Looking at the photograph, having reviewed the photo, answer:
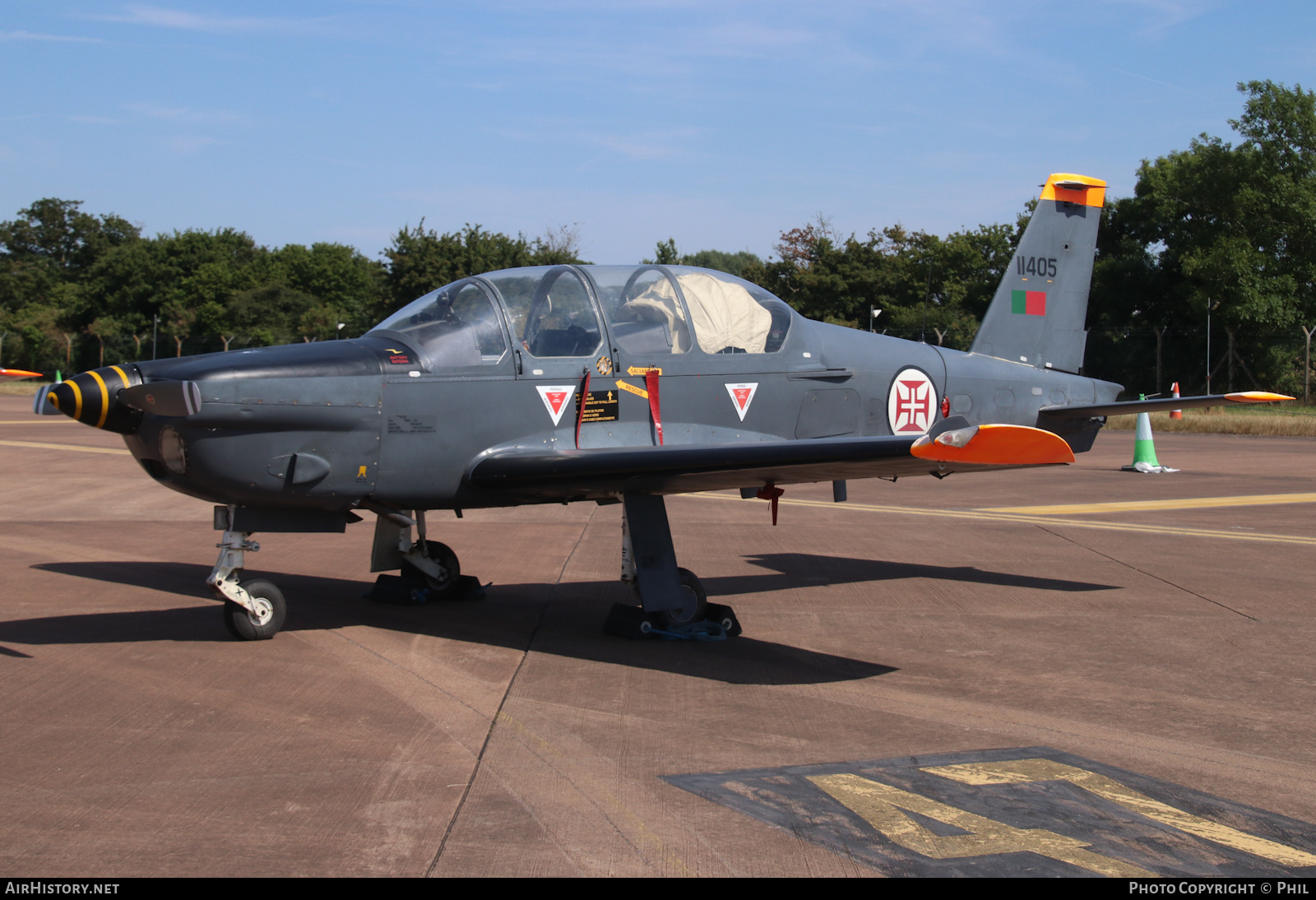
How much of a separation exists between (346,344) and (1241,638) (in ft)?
20.8

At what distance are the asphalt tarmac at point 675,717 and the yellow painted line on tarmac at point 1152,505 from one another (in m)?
2.92

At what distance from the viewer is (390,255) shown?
52.1m

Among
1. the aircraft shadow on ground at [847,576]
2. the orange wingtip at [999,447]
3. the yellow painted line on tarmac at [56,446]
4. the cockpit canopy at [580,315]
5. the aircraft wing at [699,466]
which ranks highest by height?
the cockpit canopy at [580,315]

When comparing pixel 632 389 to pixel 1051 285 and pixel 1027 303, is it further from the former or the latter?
pixel 1051 285

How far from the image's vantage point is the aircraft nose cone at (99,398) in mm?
5605

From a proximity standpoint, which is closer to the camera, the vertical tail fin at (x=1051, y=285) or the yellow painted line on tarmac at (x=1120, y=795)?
the yellow painted line on tarmac at (x=1120, y=795)

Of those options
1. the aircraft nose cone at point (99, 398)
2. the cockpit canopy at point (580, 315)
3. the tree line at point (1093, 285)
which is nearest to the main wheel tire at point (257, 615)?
the aircraft nose cone at point (99, 398)

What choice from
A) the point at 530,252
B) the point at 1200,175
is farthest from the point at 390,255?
the point at 1200,175

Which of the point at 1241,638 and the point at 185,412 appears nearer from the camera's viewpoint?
the point at 185,412

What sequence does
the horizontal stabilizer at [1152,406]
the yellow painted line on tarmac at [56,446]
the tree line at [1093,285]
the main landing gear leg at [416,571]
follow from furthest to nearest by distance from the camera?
1. the tree line at [1093,285]
2. the yellow painted line on tarmac at [56,446]
3. the main landing gear leg at [416,571]
4. the horizontal stabilizer at [1152,406]

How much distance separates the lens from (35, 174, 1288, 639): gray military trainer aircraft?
5.98 meters

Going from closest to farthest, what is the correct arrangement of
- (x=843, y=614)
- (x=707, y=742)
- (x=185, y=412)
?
(x=707, y=742) < (x=185, y=412) < (x=843, y=614)

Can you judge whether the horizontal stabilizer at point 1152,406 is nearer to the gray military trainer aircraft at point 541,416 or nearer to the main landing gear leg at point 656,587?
the gray military trainer aircraft at point 541,416

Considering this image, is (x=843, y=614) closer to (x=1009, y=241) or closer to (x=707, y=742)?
(x=707, y=742)
